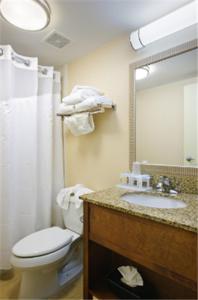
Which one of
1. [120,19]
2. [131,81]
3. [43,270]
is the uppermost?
[120,19]

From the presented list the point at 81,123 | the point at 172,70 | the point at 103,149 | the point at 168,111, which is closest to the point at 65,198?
the point at 103,149

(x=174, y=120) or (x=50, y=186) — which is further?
(x=50, y=186)

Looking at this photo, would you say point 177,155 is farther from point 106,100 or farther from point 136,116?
point 106,100

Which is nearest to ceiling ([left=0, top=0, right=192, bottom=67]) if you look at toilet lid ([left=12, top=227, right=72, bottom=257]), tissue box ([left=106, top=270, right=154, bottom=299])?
toilet lid ([left=12, top=227, right=72, bottom=257])

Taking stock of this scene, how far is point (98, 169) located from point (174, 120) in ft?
2.71

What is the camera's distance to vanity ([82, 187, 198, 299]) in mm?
789

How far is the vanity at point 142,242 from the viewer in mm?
789

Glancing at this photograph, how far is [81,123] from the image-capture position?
167 cm

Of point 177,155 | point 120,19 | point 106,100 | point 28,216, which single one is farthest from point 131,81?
point 28,216

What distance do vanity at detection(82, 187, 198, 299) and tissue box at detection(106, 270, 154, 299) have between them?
41mm

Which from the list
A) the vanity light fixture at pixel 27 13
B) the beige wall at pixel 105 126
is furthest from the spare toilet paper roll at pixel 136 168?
the vanity light fixture at pixel 27 13

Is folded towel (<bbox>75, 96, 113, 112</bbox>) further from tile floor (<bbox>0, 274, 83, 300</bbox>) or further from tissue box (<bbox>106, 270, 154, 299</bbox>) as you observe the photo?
tile floor (<bbox>0, 274, 83, 300</bbox>)

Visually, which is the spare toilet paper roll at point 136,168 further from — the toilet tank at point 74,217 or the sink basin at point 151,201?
the toilet tank at point 74,217

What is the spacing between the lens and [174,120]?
133cm
